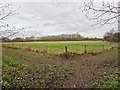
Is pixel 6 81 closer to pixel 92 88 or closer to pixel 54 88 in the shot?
pixel 54 88

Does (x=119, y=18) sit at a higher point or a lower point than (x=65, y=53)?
higher

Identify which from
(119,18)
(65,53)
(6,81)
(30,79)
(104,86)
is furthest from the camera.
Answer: (65,53)

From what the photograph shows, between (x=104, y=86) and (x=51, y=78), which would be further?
(x=51, y=78)

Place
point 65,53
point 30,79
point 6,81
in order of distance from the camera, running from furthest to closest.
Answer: point 65,53
point 30,79
point 6,81

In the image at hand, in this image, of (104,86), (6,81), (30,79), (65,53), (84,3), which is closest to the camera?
(84,3)

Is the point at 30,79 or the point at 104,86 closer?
the point at 104,86

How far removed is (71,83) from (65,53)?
1813 centimetres

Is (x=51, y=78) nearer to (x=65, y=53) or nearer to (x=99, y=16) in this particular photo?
(x=99, y=16)

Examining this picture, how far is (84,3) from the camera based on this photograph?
8859mm

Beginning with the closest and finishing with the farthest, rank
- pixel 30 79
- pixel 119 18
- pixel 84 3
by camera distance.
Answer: pixel 84 3, pixel 119 18, pixel 30 79

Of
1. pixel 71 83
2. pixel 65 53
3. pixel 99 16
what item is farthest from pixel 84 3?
pixel 65 53

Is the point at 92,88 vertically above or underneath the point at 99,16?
underneath

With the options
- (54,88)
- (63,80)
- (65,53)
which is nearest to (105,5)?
(54,88)

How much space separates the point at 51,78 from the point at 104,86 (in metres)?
3.28
